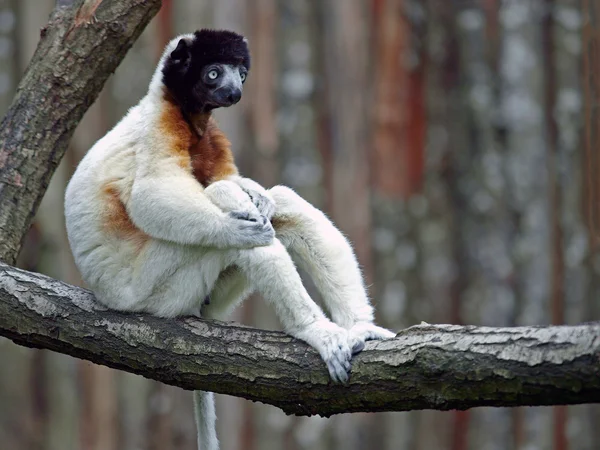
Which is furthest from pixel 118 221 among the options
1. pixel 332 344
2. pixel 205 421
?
pixel 332 344

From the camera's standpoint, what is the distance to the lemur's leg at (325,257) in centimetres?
607

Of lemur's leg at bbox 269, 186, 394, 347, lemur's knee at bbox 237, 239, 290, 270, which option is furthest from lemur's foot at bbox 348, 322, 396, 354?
lemur's knee at bbox 237, 239, 290, 270

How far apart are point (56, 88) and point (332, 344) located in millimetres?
3112

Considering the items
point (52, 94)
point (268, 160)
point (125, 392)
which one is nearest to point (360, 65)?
point (268, 160)

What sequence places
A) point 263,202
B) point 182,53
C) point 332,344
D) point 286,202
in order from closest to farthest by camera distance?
point 332,344, point 263,202, point 286,202, point 182,53

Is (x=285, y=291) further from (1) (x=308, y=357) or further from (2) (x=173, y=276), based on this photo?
(2) (x=173, y=276)

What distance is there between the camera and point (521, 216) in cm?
870

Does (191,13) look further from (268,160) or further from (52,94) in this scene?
(52,94)

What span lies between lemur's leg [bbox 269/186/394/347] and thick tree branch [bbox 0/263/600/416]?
67cm

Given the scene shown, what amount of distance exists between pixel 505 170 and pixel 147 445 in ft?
14.2

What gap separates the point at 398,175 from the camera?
872 cm

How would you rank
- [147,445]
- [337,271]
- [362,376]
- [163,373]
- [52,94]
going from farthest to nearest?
[147,445] → [52,94] → [337,271] → [163,373] → [362,376]

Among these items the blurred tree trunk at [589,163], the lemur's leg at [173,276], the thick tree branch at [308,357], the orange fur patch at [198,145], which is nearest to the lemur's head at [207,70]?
the orange fur patch at [198,145]

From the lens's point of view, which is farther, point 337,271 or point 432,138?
point 432,138
